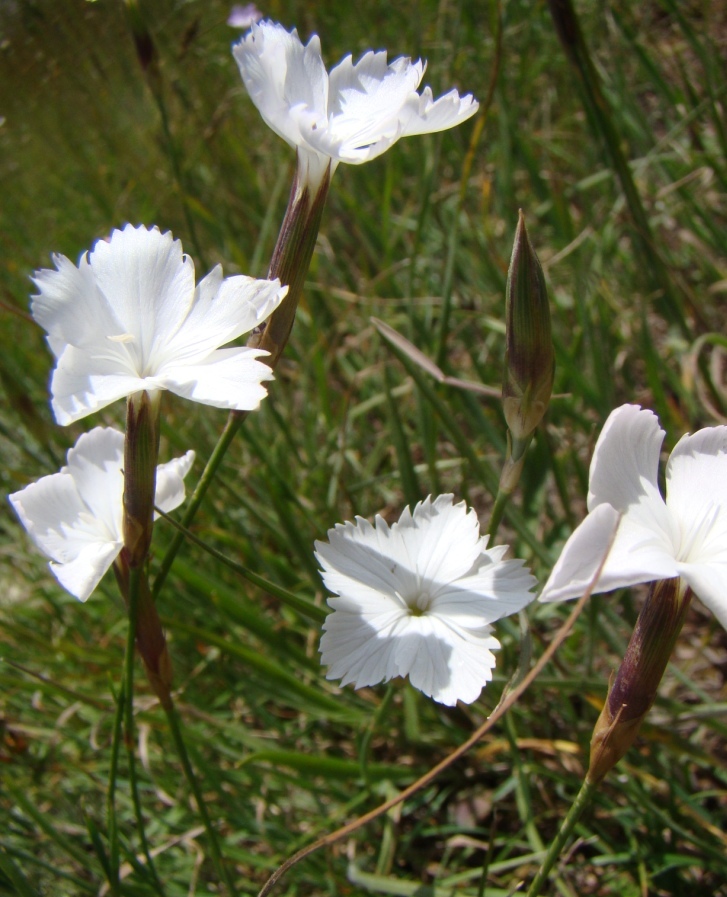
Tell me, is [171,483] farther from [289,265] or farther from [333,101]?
[333,101]

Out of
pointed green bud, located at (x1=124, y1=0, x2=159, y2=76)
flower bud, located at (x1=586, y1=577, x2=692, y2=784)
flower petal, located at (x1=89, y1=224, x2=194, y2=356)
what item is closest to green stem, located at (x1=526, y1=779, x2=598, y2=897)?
flower bud, located at (x1=586, y1=577, x2=692, y2=784)

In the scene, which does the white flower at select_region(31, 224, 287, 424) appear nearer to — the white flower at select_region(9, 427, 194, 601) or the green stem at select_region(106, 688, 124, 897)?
the white flower at select_region(9, 427, 194, 601)

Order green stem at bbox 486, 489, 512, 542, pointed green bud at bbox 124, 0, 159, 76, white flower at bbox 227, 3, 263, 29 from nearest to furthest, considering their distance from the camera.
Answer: green stem at bbox 486, 489, 512, 542 → pointed green bud at bbox 124, 0, 159, 76 → white flower at bbox 227, 3, 263, 29

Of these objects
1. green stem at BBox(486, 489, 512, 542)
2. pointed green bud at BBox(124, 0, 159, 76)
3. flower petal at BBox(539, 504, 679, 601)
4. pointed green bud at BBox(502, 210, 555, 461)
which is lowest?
flower petal at BBox(539, 504, 679, 601)

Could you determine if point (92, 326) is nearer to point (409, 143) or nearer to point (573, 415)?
point (573, 415)

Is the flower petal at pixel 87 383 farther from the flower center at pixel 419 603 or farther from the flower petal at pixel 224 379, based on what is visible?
the flower center at pixel 419 603

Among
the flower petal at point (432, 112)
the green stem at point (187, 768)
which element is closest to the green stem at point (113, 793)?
the green stem at point (187, 768)

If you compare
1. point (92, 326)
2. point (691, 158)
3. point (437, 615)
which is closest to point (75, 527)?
point (92, 326)
